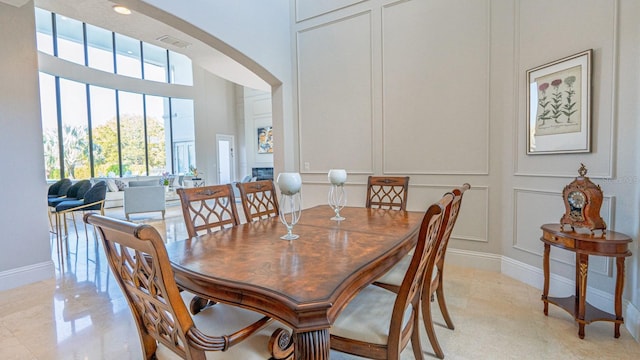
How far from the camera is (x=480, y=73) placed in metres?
3.13

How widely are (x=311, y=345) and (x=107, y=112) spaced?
37.0 ft

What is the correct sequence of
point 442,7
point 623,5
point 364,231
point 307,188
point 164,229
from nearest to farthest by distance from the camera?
1. point 364,231
2. point 623,5
3. point 442,7
4. point 307,188
5. point 164,229

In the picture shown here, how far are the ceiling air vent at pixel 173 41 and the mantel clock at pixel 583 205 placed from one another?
498 cm

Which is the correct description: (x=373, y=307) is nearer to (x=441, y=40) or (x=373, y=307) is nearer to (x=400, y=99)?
(x=400, y=99)

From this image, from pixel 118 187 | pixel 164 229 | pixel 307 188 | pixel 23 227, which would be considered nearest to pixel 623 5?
pixel 307 188

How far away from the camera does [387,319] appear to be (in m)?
1.35

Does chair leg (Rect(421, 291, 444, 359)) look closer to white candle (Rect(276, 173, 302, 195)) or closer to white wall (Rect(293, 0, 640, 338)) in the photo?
white candle (Rect(276, 173, 302, 195))

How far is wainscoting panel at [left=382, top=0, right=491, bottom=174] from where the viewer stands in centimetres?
315

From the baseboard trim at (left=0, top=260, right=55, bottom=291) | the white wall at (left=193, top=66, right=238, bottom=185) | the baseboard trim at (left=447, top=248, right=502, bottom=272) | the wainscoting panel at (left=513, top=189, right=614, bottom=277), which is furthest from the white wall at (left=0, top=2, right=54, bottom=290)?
the white wall at (left=193, top=66, right=238, bottom=185)

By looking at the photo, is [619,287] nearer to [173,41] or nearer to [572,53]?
[572,53]

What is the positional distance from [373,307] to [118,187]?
977 centimetres

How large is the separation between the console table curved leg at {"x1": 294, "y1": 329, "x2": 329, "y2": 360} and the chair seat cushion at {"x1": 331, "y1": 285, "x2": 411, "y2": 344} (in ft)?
1.39

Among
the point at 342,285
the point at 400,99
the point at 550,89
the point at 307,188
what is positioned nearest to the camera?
the point at 342,285

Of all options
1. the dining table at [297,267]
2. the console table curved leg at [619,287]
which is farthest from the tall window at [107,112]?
the console table curved leg at [619,287]
